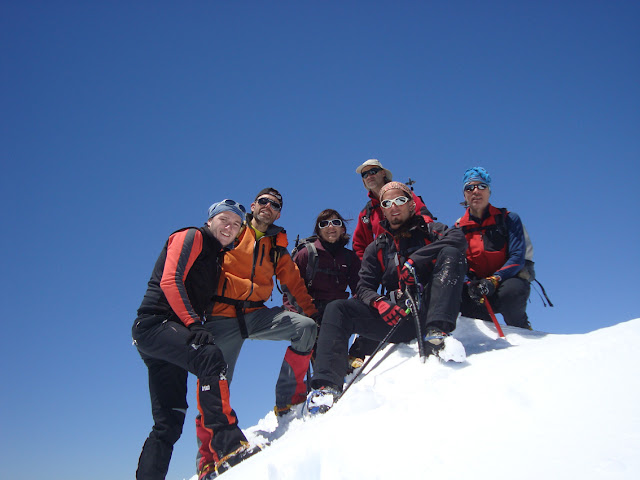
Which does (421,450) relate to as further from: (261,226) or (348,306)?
(261,226)

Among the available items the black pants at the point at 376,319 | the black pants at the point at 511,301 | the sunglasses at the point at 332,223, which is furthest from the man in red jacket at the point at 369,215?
the black pants at the point at 511,301

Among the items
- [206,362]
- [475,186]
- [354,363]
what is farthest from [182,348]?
[475,186]

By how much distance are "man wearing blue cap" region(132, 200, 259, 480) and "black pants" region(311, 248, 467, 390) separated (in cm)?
116

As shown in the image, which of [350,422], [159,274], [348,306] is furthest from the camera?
[348,306]

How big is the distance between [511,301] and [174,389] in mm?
4384

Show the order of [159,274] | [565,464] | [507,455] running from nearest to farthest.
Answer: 1. [565,464]
2. [507,455]
3. [159,274]

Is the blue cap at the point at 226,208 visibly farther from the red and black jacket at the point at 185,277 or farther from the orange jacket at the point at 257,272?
the orange jacket at the point at 257,272

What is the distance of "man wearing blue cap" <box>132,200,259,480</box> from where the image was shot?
3943mm

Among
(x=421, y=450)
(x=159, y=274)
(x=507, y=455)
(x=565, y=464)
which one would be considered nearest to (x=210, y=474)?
(x=159, y=274)

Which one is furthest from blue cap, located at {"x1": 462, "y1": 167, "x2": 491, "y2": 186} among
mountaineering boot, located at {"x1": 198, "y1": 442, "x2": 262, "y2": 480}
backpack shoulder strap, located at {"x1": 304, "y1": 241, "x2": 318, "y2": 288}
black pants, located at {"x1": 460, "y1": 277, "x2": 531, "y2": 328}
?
mountaineering boot, located at {"x1": 198, "y1": 442, "x2": 262, "y2": 480}

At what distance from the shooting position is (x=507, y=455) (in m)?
2.14

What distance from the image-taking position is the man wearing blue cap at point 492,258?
18.3 feet

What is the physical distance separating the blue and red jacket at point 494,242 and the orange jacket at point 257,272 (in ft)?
8.29

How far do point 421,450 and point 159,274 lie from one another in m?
3.39
